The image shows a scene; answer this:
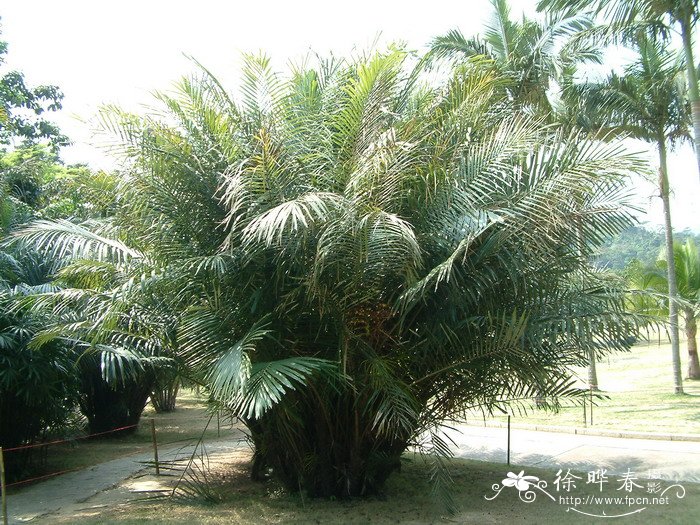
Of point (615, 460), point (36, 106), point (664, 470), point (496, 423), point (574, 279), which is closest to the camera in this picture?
point (574, 279)

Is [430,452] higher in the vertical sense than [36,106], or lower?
lower

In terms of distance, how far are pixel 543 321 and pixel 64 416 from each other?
7.94m

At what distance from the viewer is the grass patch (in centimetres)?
684

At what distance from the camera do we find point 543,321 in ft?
21.6

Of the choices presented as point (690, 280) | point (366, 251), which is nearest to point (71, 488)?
point (366, 251)

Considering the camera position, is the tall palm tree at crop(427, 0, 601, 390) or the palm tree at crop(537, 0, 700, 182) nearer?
the palm tree at crop(537, 0, 700, 182)

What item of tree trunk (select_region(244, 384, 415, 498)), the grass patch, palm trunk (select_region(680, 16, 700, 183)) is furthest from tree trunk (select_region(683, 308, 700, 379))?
tree trunk (select_region(244, 384, 415, 498))

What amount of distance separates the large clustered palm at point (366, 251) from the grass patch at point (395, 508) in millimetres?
395

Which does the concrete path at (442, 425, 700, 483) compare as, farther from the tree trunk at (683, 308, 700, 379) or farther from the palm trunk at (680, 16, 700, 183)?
the tree trunk at (683, 308, 700, 379)

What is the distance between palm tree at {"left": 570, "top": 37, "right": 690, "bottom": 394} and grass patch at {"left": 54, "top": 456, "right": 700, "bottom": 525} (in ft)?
36.4

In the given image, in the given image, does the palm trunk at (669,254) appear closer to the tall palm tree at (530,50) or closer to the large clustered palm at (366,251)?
the tall palm tree at (530,50)

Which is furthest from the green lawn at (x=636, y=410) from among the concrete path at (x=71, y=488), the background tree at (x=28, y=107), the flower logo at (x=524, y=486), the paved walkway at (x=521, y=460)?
the background tree at (x=28, y=107)

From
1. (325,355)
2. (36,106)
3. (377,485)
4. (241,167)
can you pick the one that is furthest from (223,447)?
(36,106)

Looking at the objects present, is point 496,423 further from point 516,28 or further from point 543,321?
point 516,28
